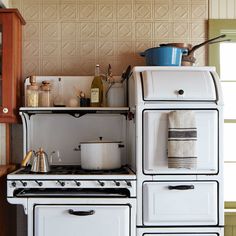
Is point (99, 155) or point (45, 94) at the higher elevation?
point (45, 94)

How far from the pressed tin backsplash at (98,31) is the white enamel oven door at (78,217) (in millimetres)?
1161

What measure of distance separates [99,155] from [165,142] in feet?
1.58

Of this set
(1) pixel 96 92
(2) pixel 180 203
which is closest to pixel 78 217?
(2) pixel 180 203

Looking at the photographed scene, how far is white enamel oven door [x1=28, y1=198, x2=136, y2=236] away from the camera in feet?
7.89

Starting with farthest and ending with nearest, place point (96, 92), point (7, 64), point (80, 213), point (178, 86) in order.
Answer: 1. point (96, 92)
2. point (7, 64)
3. point (178, 86)
4. point (80, 213)

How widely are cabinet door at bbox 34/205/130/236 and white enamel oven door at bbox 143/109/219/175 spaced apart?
0.34 meters

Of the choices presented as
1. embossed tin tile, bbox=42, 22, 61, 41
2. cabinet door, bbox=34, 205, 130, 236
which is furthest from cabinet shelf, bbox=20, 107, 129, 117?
cabinet door, bbox=34, 205, 130, 236

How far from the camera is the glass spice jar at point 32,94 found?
9.45ft

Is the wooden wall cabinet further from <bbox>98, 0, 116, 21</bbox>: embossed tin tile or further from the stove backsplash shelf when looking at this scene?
<bbox>98, 0, 116, 21</bbox>: embossed tin tile

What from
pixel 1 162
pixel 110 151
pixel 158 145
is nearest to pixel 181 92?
pixel 158 145

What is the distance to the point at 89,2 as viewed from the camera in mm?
3162

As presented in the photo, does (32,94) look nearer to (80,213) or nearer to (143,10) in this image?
(80,213)

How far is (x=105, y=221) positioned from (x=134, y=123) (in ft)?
2.20

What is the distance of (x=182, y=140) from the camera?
2.44 m
